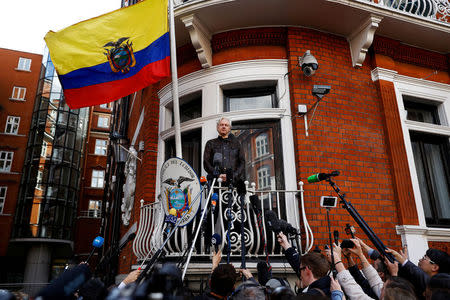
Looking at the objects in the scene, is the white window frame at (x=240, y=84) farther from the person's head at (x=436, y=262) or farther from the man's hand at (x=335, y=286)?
the man's hand at (x=335, y=286)

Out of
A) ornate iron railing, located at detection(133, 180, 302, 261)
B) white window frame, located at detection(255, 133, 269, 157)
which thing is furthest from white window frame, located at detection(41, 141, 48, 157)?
white window frame, located at detection(255, 133, 269, 157)

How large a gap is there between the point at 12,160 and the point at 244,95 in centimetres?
2742

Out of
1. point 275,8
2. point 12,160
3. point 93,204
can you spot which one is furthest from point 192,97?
point 93,204

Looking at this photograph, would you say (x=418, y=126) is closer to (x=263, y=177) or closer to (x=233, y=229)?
(x=263, y=177)

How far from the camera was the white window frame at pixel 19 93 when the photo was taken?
94.3 ft

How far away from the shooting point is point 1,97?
2836 centimetres

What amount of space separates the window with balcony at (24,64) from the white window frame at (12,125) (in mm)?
4962

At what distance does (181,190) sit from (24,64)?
3258 centimetres

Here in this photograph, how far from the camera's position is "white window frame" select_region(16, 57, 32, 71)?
2978 cm

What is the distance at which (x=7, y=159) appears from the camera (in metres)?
26.9

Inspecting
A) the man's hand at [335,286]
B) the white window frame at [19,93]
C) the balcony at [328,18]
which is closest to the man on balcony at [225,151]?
the balcony at [328,18]

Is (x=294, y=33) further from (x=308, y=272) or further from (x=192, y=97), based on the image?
(x=308, y=272)

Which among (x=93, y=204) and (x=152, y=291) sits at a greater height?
(x=93, y=204)

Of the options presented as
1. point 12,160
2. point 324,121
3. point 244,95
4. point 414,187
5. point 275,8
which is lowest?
point 414,187
